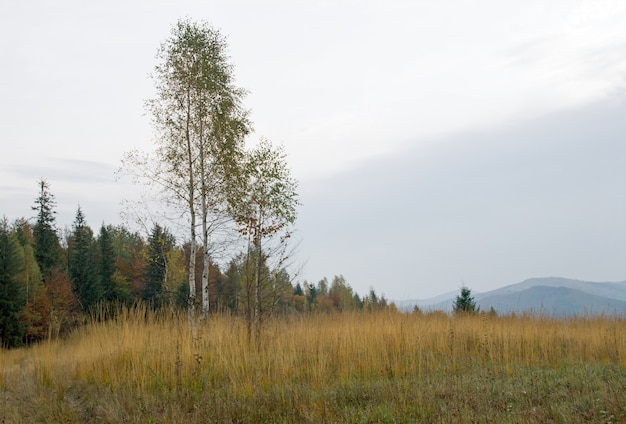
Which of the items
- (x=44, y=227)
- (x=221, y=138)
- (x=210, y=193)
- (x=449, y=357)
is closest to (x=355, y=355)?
(x=449, y=357)

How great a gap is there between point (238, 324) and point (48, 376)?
3886mm

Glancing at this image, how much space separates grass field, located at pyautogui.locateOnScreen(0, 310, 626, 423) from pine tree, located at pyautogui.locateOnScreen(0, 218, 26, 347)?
19534mm

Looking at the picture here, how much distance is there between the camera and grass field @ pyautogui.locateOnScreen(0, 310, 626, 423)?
20.8ft

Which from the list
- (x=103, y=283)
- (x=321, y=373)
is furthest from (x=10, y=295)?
(x=321, y=373)

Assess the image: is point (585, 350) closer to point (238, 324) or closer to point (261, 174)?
point (238, 324)

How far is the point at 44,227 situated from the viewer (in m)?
40.3

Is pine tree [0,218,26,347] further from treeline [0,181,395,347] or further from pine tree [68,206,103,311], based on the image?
pine tree [68,206,103,311]

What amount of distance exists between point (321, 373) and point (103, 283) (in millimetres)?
36697

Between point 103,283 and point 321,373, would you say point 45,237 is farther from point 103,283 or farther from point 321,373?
point 321,373

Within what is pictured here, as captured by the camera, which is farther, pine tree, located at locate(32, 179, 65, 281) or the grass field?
pine tree, located at locate(32, 179, 65, 281)

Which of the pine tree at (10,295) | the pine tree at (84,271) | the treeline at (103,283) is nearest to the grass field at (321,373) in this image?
the treeline at (103,283)

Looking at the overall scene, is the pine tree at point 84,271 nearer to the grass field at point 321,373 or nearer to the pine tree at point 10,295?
the pine tree at point 10,295

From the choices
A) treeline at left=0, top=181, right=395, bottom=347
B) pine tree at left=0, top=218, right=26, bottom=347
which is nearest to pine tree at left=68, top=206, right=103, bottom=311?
treeline at left=0, top=181, right=395, bottom=347

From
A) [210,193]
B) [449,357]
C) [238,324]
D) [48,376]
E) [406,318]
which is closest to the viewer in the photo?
[48,376]
